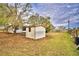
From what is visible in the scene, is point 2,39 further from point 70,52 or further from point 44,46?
point 70,52

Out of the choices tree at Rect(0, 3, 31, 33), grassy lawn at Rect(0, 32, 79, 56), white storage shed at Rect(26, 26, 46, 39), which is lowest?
grassy lawn at Rect(0, 32, 79, 56)

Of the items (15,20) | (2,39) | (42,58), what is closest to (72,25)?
(42,58)

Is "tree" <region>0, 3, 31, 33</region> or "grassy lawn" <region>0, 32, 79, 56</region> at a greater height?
"tree" <region>0, 3, 31, 33</region>

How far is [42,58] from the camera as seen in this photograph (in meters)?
2.01

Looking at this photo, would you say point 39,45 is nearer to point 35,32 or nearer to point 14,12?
point 35,32

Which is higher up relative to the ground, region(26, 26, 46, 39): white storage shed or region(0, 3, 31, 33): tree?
region(0, 3, 31, 33): tree

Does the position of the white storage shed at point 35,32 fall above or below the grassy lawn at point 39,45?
above

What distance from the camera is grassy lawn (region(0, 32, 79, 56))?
6.58ft

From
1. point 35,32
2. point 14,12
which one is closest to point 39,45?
point 35,32

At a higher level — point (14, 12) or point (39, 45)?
point (14, 12)

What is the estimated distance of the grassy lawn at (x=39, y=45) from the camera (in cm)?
201

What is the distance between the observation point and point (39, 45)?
202 cm

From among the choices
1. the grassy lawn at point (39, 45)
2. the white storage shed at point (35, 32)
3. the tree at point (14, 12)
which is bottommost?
the grassy lawn at point (39, 45)

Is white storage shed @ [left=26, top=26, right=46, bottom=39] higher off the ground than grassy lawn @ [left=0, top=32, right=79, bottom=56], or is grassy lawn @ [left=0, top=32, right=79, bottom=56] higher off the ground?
white storage shed @ [left=26, top=26, right=46, bottom=39]
